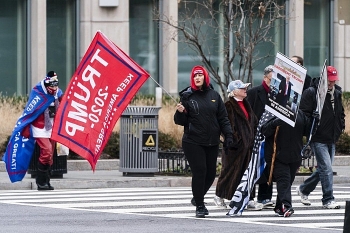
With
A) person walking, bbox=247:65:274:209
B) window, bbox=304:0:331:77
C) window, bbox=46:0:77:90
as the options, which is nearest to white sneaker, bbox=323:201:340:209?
person walking, bbox=247:65:274:209

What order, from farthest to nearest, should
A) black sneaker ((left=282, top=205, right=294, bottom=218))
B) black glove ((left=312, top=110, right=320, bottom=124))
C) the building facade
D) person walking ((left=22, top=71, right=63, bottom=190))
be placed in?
the building facade
person walking ((left=22, top=71, right=63, bottom=190))
black glove ((left=312, top=110, right=320, bottom=124))
black sneaker ((left=282, top=205, right=294, bottom=218))

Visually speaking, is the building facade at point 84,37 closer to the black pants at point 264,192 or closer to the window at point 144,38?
the window at point 144,38

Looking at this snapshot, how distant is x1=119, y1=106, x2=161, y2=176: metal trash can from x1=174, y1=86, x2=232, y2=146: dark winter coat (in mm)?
5968

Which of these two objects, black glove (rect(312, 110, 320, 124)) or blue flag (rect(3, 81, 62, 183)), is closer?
black glove (rect(312, 110, 320, 124))

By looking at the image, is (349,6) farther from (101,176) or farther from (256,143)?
(256,143)

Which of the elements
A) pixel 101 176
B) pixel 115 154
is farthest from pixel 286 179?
pixel 115 154

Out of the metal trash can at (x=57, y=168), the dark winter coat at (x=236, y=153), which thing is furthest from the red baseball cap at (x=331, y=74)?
the metal trash can at (x=57, y=168)

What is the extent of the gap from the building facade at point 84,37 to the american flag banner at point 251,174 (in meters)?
14.4

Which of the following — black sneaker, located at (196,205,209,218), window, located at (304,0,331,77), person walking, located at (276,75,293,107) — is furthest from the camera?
window, located at (304,0,331,77)

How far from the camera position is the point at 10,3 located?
96.4ft

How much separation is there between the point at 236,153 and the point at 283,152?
0.93 meters

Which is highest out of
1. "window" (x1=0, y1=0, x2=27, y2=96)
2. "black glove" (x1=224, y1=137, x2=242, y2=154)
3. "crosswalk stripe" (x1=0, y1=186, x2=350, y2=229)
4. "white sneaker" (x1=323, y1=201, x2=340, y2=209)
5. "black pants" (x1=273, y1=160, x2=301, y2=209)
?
"window" (x1=0, y1=0, x2=27, y2=96)

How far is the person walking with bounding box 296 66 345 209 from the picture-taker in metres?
14.2

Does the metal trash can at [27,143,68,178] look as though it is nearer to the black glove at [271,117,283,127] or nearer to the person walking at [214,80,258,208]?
the person walking at [214,80,258,208]
